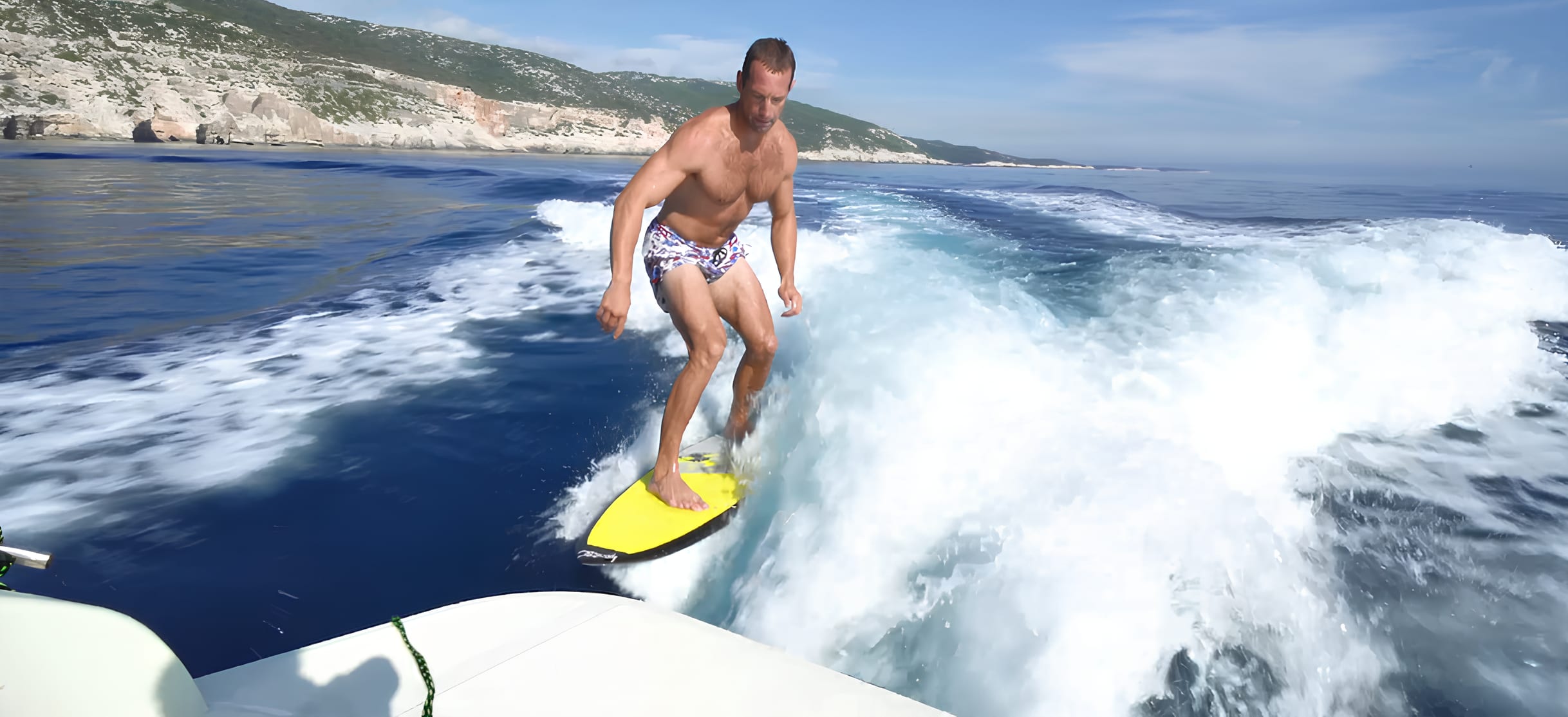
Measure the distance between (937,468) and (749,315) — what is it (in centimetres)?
120

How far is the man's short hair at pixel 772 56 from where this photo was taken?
3064mm

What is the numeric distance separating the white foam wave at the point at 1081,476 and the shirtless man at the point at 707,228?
22.1 inches

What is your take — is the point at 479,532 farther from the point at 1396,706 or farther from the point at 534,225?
the point at 534,225

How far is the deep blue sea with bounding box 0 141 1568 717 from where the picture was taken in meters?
2.56

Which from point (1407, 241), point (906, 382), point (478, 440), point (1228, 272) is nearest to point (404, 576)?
point (478, 440)

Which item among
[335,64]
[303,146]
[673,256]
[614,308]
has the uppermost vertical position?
[335,64]

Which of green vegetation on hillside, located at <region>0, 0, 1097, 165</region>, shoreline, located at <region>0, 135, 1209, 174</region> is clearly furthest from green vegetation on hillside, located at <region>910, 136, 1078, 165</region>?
shoreline, located at <region>0, 135, 1209, 174</region>

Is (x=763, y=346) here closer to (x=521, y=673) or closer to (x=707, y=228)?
(x=707, y=228)

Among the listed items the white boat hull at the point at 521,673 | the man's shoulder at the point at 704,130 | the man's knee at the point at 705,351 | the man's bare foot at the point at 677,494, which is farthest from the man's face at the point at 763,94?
the white boat hull at the point at 521,673

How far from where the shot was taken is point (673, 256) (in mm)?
3504

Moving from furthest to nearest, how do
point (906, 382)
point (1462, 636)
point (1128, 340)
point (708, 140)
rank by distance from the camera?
point (1128, 340) → point (906, 382) → point (708, 140) → point (1462, 636)

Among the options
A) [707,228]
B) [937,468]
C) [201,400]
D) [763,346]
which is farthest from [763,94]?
[201,400]

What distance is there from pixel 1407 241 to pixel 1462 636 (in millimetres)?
7227

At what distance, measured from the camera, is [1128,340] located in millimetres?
5371
